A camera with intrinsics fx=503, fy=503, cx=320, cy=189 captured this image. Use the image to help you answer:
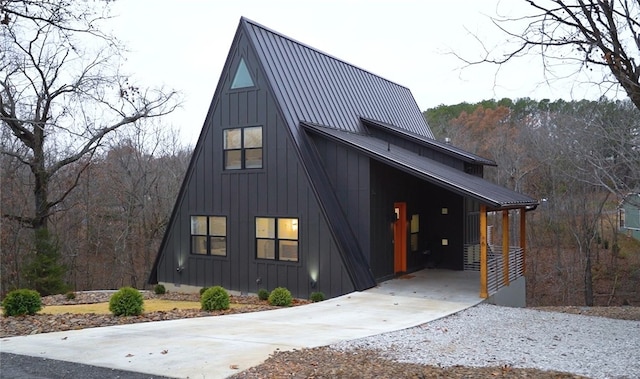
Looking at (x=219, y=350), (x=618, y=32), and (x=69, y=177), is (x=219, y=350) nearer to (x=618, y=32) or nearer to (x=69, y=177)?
(x=618, y=32)

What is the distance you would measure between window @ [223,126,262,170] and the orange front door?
456 centimetres

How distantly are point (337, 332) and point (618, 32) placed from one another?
6178 millimetres

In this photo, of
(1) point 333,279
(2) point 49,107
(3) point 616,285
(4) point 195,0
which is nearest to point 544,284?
(3) point 616,285

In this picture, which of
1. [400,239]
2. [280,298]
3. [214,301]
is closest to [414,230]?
[400,239]

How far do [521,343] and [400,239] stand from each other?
7842 mm

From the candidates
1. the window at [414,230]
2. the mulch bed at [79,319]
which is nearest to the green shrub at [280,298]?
the mulch bed at [79,319]

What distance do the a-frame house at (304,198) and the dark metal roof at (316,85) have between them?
55 millimetres

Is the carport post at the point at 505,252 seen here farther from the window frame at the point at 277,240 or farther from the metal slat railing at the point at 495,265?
the window frame at the point at 277,240

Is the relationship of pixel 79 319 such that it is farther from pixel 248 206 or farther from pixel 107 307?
pixel 248 206

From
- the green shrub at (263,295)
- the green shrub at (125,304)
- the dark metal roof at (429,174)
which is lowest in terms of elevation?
the green shrub at (263,295)

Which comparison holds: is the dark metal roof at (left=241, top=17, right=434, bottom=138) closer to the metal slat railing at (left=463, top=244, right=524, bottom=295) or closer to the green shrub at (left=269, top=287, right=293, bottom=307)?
the green shrub at (left=269, top=287, right=293, bottom=307)

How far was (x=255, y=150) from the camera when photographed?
1479 cm

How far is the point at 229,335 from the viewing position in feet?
26.5

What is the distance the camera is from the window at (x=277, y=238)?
13898mm
